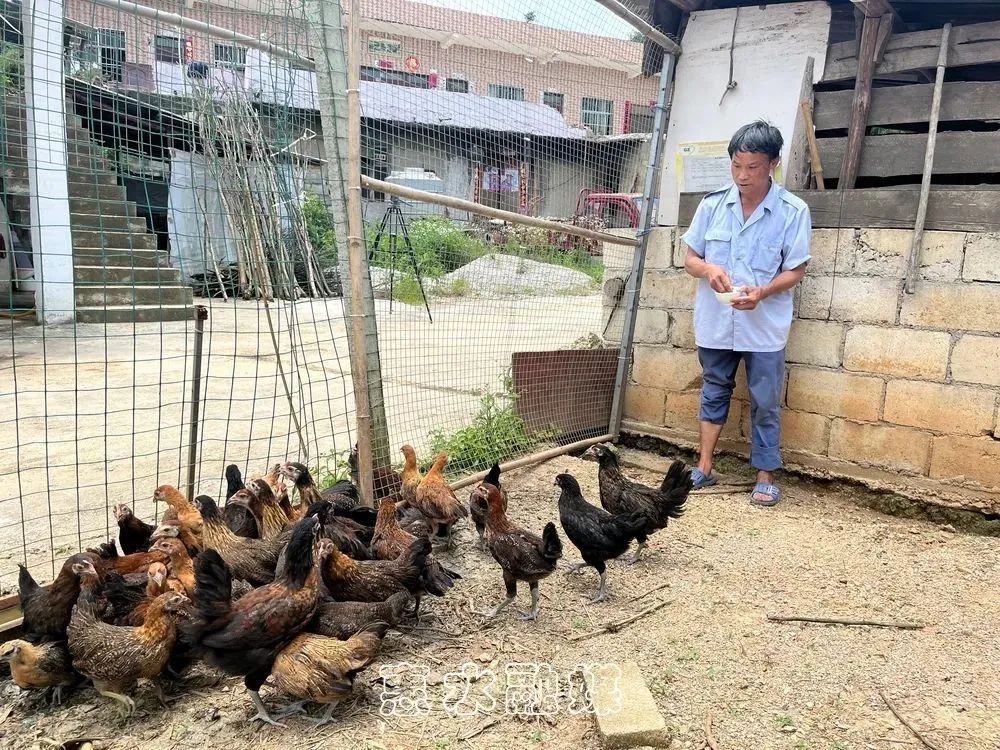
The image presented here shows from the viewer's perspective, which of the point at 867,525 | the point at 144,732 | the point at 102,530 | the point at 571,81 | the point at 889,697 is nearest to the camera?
the point at 144,732

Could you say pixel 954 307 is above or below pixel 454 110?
below

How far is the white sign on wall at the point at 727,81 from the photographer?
5070 mm

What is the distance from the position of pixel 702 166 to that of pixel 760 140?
1.06 meters

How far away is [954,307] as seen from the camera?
14.8 ft

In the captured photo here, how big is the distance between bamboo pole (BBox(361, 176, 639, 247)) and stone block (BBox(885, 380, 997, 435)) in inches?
89.6

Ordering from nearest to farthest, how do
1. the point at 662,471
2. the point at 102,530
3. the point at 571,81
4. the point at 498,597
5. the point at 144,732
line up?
1. the point at 144,732
2. the point at 498,597
3. the point at 102,530
4. the point at 571,81
5. the point at 662,471

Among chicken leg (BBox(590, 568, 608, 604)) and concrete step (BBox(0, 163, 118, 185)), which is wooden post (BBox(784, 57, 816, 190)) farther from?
concrete step (BBox(0, 163, 118, 185))

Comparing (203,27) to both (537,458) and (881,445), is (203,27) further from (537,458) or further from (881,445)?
(881,445)

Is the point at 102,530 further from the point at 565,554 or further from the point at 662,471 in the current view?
Result: the point at 662,471

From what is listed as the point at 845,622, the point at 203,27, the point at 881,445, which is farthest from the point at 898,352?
the point at 203,27

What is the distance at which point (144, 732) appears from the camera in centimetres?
259

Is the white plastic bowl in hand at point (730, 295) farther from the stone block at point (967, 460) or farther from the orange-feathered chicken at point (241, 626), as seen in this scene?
the orange-feathered chicken at point (241, 626)

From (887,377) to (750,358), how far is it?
95cm

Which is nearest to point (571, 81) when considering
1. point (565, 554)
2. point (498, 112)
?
point (498, 112)
